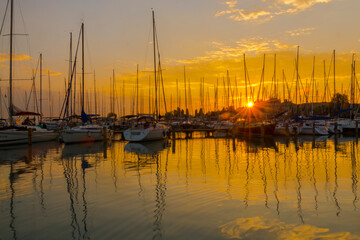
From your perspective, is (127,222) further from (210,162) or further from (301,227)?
(210,162)

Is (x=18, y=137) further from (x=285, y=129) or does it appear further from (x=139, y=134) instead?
(x=285, y=129)

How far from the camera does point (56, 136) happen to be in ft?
129

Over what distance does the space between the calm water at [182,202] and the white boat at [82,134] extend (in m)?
16.9

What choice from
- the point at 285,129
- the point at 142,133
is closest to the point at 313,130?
the point at 285,129

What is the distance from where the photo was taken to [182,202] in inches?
396

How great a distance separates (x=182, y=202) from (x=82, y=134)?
2689 cm

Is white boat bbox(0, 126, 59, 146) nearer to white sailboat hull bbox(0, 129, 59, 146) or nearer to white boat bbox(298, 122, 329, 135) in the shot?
white sailboat hull bbox(0, 129, 59, 146)

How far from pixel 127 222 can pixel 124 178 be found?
20.3 ft

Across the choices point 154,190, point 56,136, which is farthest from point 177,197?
point 56,136

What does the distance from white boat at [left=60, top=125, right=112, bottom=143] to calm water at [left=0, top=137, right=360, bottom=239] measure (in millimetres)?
16921

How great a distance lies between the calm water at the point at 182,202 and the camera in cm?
755

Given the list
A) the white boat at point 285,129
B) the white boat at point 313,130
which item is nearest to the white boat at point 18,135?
the white boat at point 285,129

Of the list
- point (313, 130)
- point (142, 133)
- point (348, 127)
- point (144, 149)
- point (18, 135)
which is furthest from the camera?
point (348, 127)

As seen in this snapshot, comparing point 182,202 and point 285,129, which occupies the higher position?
point 285,129
